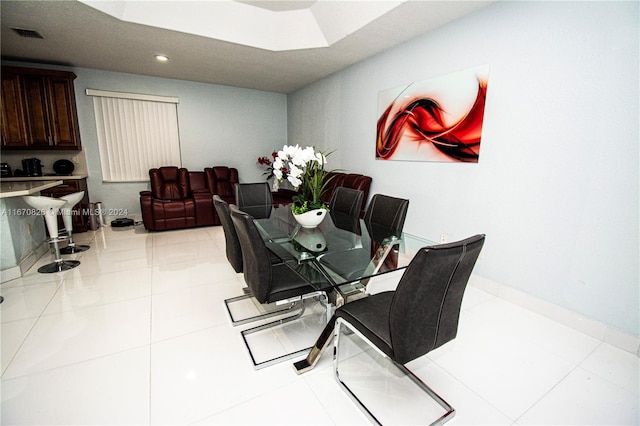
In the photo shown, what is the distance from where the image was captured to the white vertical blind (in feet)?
16.0

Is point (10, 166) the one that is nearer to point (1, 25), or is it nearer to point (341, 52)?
point (1, 25)

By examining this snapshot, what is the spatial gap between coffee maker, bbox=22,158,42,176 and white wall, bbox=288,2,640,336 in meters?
5.56

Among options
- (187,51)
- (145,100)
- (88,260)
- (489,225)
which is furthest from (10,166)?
(489,225)

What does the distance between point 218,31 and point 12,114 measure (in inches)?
135

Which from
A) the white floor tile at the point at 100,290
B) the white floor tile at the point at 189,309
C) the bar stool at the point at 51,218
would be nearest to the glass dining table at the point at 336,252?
the white floor tile at the point at 189,309

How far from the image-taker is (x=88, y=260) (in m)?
3.41

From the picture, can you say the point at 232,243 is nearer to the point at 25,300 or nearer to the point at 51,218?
the point at 25,300

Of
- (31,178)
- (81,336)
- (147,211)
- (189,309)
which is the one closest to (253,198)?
(189,309)

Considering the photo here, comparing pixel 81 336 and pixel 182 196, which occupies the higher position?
pixel 182 196

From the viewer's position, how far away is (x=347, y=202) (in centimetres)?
306

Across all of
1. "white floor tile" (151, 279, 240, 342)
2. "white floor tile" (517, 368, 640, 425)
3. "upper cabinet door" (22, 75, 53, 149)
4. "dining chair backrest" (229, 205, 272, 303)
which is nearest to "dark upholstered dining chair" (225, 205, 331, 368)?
"dining chair backrest" (229, 205, 272, 303)

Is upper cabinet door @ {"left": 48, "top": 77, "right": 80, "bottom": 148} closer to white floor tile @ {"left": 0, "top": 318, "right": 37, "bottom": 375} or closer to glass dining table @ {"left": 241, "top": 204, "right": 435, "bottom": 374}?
white floor tile @ {"left": 0, "top": 318, "right": 37, "bottom": 375}

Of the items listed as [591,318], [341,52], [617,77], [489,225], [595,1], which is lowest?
[591,318]

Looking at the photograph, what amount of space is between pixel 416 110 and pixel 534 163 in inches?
53.8
